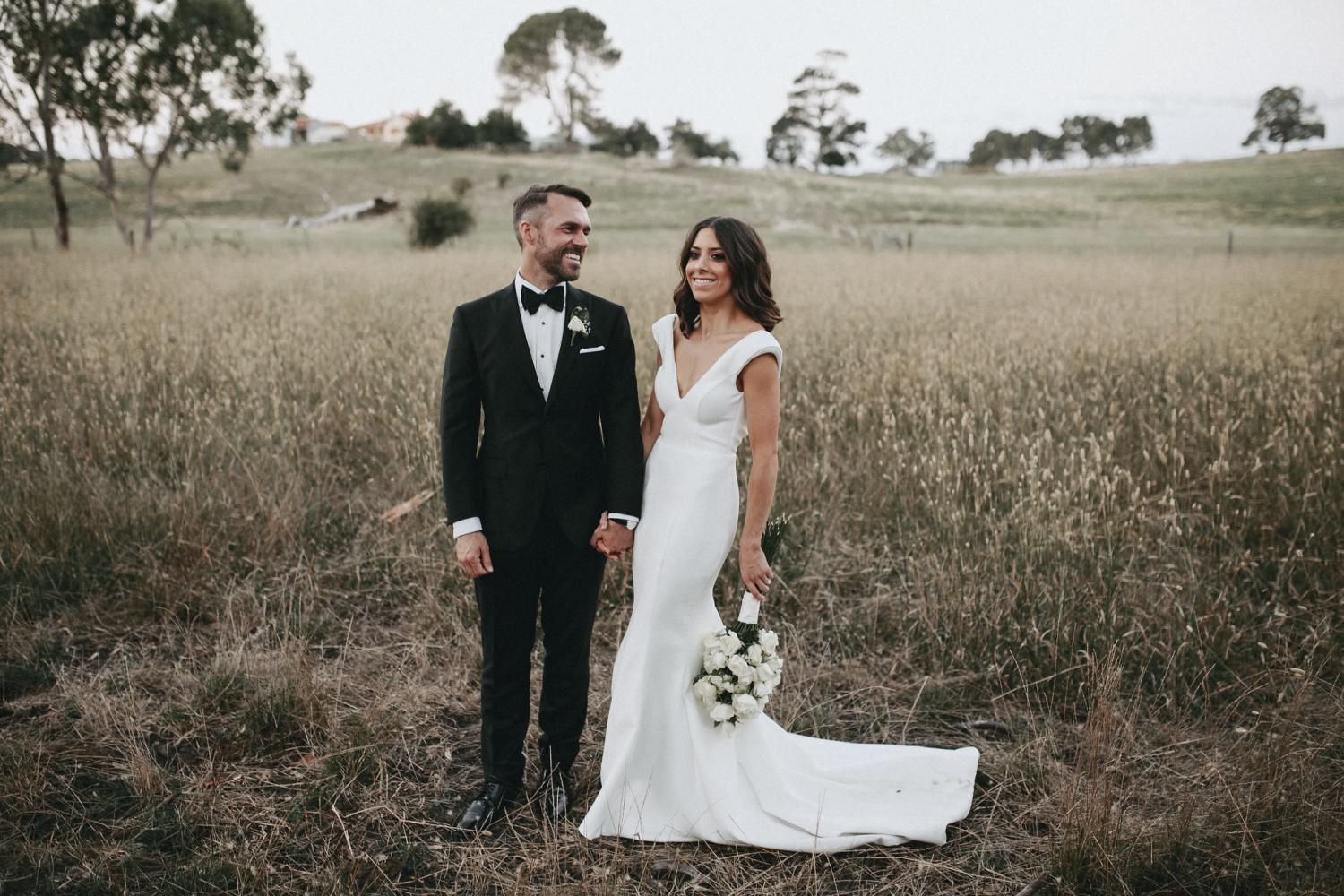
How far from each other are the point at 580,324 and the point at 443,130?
207 ft

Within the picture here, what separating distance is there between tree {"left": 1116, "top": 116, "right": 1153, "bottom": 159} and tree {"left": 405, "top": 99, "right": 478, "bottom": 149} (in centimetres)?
6610

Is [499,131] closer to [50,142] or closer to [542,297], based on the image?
[50,142]

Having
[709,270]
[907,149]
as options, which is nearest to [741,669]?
[709,270]

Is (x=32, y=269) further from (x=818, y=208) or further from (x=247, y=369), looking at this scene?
(x=818, y=208)

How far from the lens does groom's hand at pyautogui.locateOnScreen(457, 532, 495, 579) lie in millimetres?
2617

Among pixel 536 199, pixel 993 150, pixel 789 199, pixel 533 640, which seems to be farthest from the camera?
pixel 993 150

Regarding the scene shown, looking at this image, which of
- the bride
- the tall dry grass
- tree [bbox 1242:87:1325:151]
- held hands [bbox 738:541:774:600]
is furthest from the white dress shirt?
tree [bbox 1242:87:1325:151]

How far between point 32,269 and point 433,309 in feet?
30.0

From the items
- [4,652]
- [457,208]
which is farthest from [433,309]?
[457,208]

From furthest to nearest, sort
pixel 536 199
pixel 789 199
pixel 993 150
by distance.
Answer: pixel 993 150 → pixel 789 199 → pixel 536 199

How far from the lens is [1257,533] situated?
15.0 feet

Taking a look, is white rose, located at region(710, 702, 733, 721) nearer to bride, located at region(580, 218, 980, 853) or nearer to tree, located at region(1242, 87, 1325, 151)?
bride, located at region(580, 218, 980, 853)

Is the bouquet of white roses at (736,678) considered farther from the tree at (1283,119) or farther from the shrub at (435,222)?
the tree at (1283,119)

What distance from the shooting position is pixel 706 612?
280 cm
